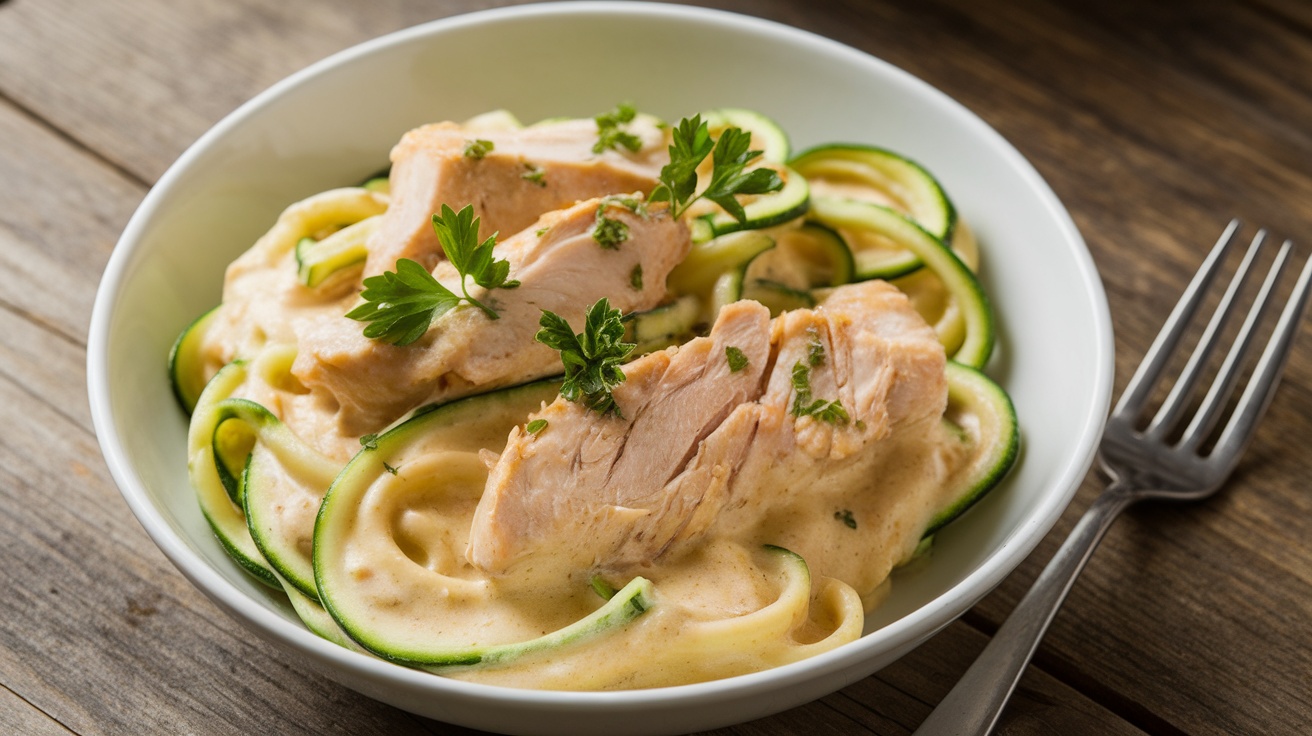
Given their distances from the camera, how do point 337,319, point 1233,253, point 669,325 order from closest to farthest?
point 337,319 → point 669,325 → point 1233,253

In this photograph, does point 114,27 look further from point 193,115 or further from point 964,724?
point 964,724

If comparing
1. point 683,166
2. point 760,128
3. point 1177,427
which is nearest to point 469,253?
point 683,166

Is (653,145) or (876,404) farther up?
(653,145)

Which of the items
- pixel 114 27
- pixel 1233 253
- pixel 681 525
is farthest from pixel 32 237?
pixel 1233 253

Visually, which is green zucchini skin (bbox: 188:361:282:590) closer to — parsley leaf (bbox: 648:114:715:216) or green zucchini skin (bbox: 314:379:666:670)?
green zucchini skin (bbox: 314:379:666:670)

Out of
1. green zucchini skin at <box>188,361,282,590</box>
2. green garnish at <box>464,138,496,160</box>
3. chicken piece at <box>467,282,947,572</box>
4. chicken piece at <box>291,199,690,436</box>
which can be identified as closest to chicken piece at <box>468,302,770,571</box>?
chicken piece at <box>467,282,947,572</box>

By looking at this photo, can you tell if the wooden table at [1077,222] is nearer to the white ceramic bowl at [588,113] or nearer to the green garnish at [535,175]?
the white ceramic bowl at [588,113]

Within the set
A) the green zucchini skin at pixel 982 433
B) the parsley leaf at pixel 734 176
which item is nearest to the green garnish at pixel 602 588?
the green zucchini skin at pixel 982 433
